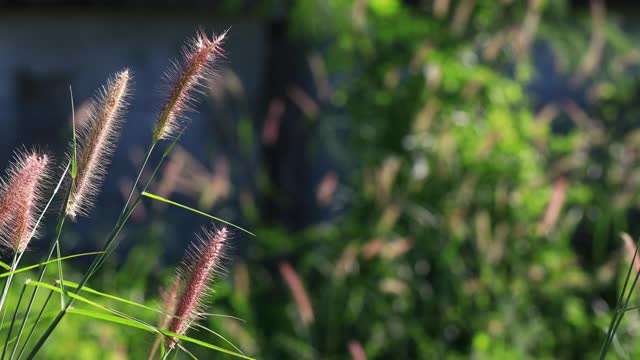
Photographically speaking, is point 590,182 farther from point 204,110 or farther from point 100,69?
point 100,69

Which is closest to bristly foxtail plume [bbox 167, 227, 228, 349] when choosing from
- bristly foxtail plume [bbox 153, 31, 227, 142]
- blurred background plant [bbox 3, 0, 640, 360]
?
bristly foxtail plume [bbox 153, 31, 227, 142]

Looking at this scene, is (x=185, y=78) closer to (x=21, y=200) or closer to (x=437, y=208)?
(x=21, y=200)

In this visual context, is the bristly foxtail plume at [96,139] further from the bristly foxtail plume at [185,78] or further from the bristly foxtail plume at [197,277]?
the bristly foxtail plume at [197,277]

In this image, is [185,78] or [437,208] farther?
[437,208]

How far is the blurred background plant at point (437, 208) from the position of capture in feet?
13.0

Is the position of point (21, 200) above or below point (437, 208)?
above

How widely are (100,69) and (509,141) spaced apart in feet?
12.5

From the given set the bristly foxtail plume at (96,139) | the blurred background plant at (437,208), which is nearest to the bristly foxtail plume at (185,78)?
the bristly foxtail plume at (96,139)

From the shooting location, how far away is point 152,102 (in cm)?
729

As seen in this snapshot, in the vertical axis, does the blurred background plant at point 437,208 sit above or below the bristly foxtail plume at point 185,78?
below

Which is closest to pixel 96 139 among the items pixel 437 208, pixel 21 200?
pixel 21 200

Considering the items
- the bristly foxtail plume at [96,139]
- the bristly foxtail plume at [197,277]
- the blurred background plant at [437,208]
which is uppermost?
the bristly foxtail plume at [96,139]

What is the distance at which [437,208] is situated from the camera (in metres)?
4.16

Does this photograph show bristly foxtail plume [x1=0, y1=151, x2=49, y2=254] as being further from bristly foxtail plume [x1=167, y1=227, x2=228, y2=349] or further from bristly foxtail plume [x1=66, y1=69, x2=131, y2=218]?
bristly foxtail plume [x1=167, y1=227, x2=228, y2=349]
